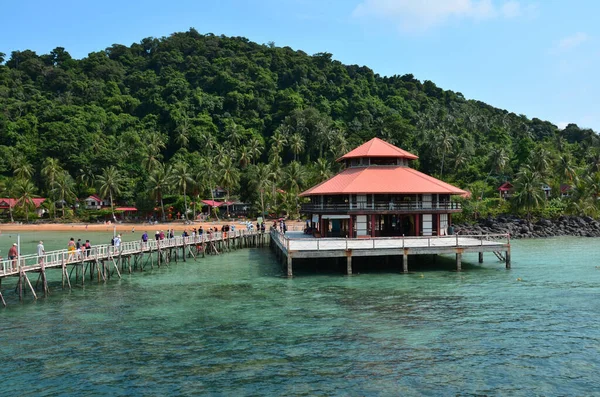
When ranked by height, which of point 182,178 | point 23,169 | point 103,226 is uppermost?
point 23,169

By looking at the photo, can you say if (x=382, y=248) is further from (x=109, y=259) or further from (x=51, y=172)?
(x=51, y=172)

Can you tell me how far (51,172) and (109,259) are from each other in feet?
228

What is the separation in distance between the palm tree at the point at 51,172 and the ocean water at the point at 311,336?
66158 millimetres

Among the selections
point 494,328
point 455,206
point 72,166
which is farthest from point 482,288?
point 72,166

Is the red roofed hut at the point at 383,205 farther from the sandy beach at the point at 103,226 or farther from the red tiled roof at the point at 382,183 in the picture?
the sandy beach at the point at 103,226

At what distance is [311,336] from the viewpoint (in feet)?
70.4

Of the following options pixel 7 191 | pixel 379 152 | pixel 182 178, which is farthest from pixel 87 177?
pixel 379 152

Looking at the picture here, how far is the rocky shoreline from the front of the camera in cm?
6706

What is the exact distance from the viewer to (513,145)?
123812mm

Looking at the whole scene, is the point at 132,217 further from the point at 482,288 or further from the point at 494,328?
the point at 494,328

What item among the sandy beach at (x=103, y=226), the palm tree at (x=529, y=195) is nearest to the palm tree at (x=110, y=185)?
the sandy beach at (x=103, y=226)

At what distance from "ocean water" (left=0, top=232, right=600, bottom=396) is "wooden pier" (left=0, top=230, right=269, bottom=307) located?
4.65 feet

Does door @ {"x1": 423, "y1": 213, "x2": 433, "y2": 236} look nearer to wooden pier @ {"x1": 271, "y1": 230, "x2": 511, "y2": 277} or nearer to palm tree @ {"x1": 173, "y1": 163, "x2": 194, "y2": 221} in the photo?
wooden pier @ {"x1": 271, "y1": 230, "x2": 511, "y2": 277}

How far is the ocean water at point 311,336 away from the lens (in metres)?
16.8
